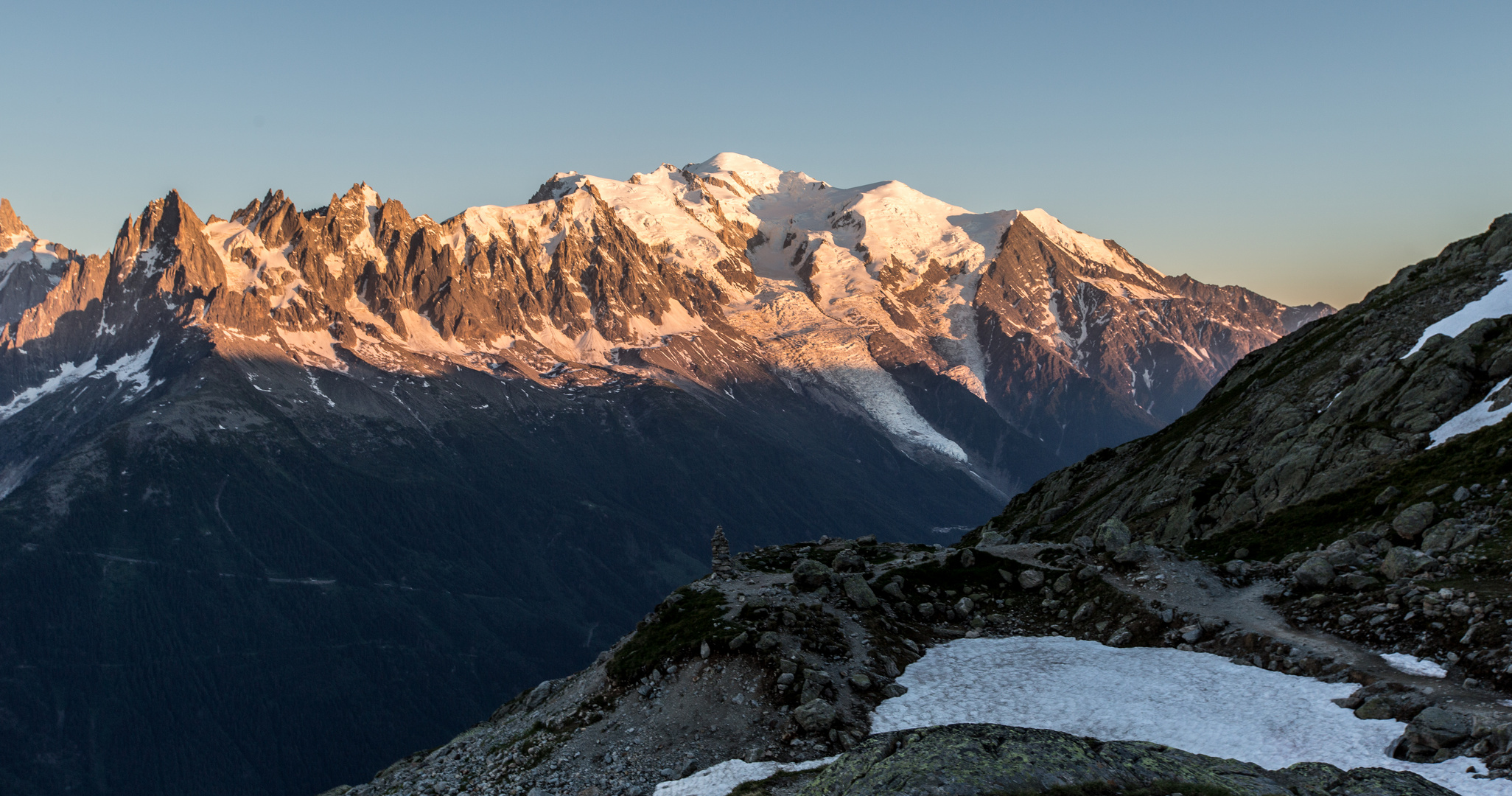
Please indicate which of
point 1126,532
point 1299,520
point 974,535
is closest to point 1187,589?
point 1126,532

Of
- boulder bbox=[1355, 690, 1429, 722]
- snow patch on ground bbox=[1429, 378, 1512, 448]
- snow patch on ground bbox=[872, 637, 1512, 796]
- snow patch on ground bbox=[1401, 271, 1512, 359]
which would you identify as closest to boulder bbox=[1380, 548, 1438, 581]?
snow patch on ground bbox=[872, 637, 1512, 796]

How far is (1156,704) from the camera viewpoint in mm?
46938

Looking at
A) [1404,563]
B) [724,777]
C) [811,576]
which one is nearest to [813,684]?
[724,777]

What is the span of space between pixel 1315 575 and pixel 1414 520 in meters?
9.05

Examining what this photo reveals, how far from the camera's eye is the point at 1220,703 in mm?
45906

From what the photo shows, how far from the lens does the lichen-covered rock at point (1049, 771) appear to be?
31034 millimetres

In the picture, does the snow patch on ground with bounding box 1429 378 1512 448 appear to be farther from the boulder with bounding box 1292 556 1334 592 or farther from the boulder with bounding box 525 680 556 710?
the boulder with bounding box 525 680 556 710

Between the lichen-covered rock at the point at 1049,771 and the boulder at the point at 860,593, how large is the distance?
2923 cm

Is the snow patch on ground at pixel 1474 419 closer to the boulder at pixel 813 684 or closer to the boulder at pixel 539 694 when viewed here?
the boulder at pixel 813 684

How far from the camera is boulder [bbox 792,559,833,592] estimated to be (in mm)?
67750

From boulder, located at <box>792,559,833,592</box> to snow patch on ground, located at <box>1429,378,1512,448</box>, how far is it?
47195 millimetres

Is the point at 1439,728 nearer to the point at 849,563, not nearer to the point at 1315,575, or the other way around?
the point at 1315,575

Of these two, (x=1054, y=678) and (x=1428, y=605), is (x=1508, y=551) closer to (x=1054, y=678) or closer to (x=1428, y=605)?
(x=1428, y=605)

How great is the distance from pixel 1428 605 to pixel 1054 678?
18.8 meters
